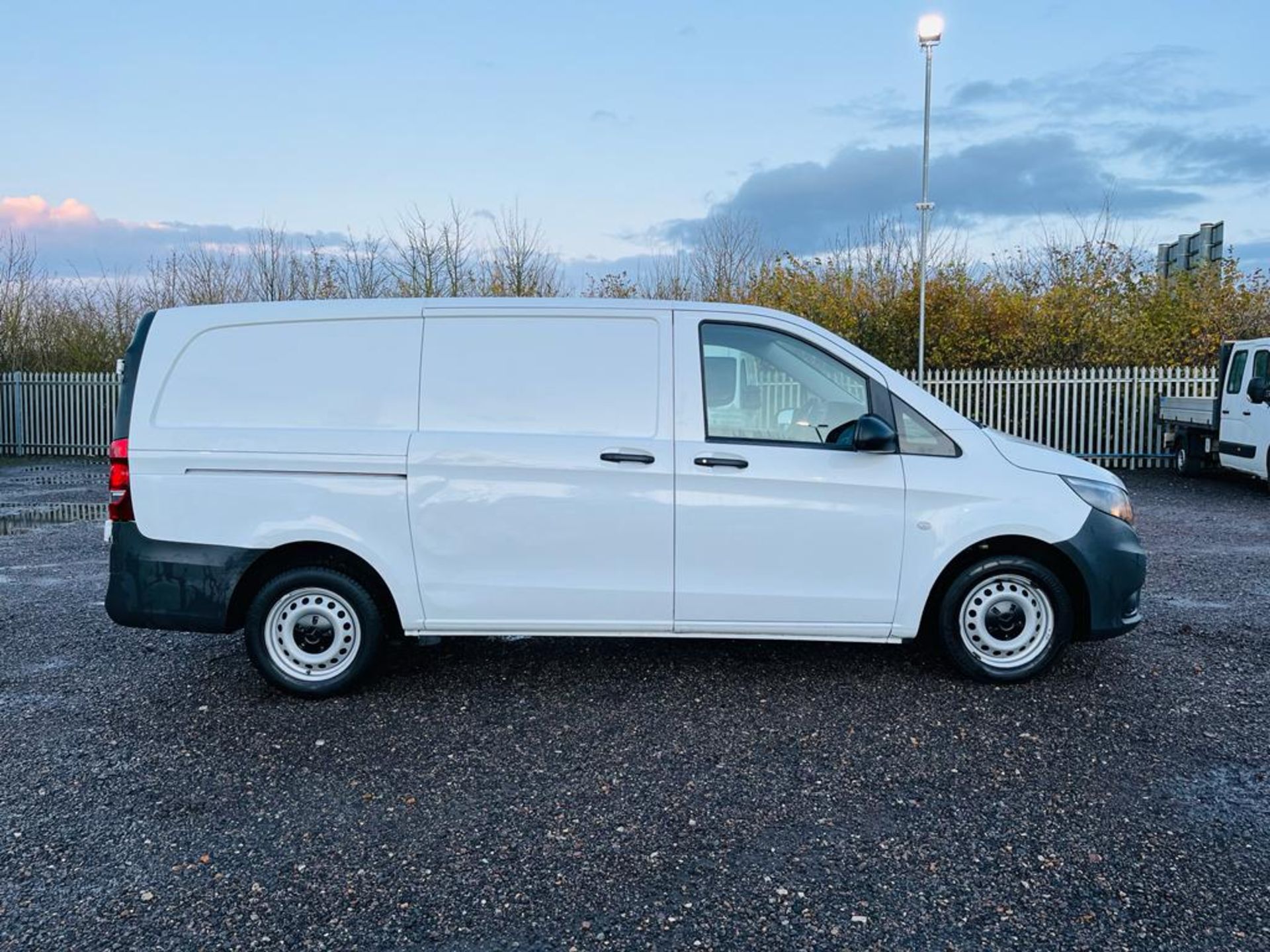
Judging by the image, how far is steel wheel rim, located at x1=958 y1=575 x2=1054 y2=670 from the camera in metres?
5.01

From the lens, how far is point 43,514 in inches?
479

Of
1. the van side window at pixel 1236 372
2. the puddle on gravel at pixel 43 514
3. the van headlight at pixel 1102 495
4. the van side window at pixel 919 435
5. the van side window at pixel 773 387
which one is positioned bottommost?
the puddle on gravel at pixel 43 514

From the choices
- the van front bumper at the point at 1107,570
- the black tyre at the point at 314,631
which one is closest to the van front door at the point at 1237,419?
the van front bumper at the point at 1107,570

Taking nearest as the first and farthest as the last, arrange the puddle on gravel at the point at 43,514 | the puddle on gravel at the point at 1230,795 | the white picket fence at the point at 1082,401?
the puddle on gravel at the point at 1230,795, the puddle on gravel at the point at 43,514, the white picket fence at the point at 1082,401

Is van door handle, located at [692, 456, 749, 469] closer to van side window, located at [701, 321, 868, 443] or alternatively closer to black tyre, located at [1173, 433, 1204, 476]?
van side window, located at [701, 321, 868, 443]

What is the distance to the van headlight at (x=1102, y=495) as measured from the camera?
498 centimetres

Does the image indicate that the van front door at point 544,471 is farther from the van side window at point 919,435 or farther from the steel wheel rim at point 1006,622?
the steel wheel rim at point 1006,622

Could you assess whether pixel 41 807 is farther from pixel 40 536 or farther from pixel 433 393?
pixel 40 536

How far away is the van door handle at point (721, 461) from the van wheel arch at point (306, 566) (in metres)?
1.71

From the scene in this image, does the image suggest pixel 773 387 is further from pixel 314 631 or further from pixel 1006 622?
pixel 314 631

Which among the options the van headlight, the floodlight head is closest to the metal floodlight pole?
the floodlight head

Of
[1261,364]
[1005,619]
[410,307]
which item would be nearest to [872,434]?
[1005,619]

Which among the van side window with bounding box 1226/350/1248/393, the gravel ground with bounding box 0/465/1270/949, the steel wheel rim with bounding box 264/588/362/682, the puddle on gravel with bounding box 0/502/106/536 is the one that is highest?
the van side window with bounding box 1226/350/1248/393

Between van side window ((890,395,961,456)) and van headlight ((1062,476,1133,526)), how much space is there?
0.64m
